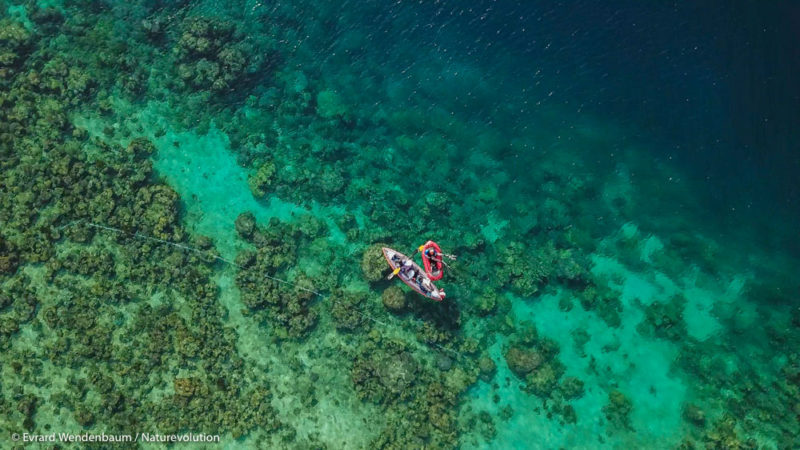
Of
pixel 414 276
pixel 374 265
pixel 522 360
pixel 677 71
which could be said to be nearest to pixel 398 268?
pixel 414 276

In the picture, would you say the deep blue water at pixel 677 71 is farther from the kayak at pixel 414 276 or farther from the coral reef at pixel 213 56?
the kayak at pixel 414 276

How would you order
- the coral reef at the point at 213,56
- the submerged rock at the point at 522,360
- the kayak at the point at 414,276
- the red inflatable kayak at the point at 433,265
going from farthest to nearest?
the coral reef at the point at 213,56
the submerged rock at the point at 522,360
the kayak at the point at 414,276
the red inflatable kayak at the point at 433,265

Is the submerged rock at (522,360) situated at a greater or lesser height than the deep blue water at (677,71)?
lesser

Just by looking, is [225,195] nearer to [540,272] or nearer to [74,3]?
[74,3]

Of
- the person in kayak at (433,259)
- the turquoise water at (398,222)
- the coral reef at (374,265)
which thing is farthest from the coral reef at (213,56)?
the person in kayak at (433,259)

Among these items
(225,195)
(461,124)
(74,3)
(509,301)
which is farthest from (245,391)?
(74,3)

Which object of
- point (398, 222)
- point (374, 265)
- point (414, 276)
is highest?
point (398, 222)

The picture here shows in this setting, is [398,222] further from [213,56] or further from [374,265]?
[213,56]

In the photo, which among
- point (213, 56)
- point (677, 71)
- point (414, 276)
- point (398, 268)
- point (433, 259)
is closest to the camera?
point (398, 268)

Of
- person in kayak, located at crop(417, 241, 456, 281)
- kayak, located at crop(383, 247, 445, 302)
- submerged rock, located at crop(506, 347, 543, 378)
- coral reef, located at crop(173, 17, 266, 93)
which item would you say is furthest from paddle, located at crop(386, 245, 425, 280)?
coral reef, located at crop(173, 17, 266, 93)
